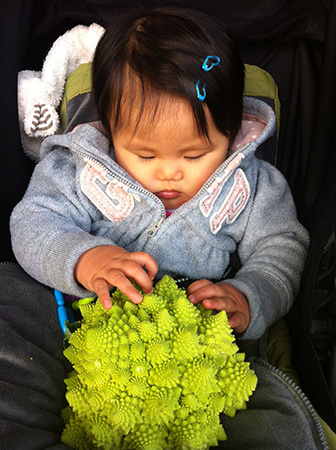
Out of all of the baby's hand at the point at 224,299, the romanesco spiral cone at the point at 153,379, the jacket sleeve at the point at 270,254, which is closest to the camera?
the romanesco spiral cone at the point at 153,379

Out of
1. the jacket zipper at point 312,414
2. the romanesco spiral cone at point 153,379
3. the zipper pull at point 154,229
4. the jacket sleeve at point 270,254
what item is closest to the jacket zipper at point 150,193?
the zipper pull at point 154,229

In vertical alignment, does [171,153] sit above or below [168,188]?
above

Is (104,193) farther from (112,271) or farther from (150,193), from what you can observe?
(112,271)

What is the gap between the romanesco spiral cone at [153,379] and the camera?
2.52ft

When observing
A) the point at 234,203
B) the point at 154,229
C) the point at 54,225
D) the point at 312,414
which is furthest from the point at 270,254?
the point at 54,225

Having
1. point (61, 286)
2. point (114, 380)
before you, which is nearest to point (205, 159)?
point (61, 286)

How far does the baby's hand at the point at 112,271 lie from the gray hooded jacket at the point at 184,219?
89mm

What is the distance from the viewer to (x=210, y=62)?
98 cm

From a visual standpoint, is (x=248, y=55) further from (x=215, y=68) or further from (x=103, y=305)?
(x=103, y=305)

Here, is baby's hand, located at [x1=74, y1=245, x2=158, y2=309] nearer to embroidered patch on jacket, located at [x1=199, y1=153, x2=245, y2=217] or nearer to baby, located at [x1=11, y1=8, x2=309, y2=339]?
baby, located at [x1=11, y1=8, x2=309, y2=339]

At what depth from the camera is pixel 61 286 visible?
98cm

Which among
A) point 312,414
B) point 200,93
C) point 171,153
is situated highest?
point 200,93

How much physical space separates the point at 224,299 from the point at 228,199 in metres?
0.28

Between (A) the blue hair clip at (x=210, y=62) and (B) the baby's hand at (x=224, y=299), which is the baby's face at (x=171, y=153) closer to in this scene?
(A) the blue hair clip at (x=210, y=62)
